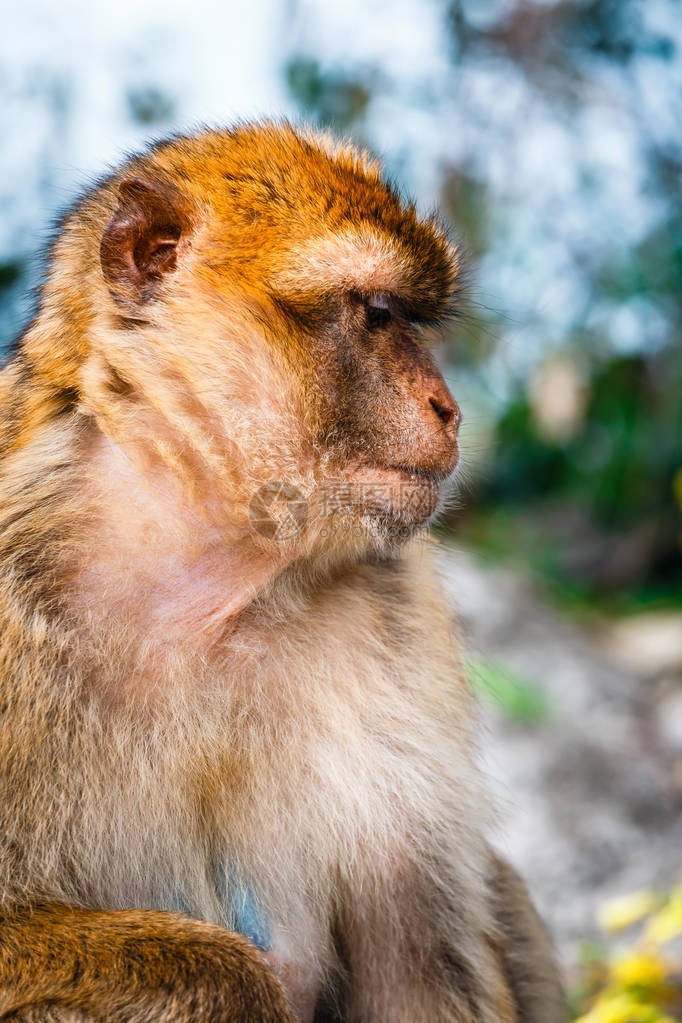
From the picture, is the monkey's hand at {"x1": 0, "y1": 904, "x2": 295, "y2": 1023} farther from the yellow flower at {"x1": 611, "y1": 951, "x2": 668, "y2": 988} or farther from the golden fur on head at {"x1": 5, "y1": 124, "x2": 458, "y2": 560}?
the yellow flower at {"x1": 611, "y1": 951, "x2": 668, "y2": 988}

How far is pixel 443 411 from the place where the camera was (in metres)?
2.00

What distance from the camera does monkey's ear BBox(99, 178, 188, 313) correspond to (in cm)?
195

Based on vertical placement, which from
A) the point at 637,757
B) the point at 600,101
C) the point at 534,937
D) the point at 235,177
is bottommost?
the point at 637,757

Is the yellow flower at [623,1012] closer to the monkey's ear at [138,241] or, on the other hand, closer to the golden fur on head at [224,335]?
the golden fur on head at [224,335]

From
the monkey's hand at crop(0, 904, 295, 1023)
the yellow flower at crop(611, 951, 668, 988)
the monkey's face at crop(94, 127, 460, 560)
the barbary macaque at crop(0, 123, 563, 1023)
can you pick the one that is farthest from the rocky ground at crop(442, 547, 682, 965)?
the monkey's hand at crop(0, 904, 295, 1023)

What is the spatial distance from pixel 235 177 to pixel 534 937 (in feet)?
6.28

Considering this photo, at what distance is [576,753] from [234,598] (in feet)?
12.2

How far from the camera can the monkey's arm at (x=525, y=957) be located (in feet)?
8.11

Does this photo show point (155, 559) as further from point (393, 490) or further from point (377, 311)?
point (377, 311)

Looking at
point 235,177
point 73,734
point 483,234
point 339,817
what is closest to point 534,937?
point 339,817

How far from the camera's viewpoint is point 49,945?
1.67m

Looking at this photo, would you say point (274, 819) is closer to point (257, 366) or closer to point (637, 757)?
point (257, 366)

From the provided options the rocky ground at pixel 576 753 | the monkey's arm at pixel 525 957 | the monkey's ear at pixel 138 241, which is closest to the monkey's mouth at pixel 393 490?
the monkey's ear at pixel 138 241

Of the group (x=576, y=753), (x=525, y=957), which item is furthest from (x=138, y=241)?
(x=576, y=753)
